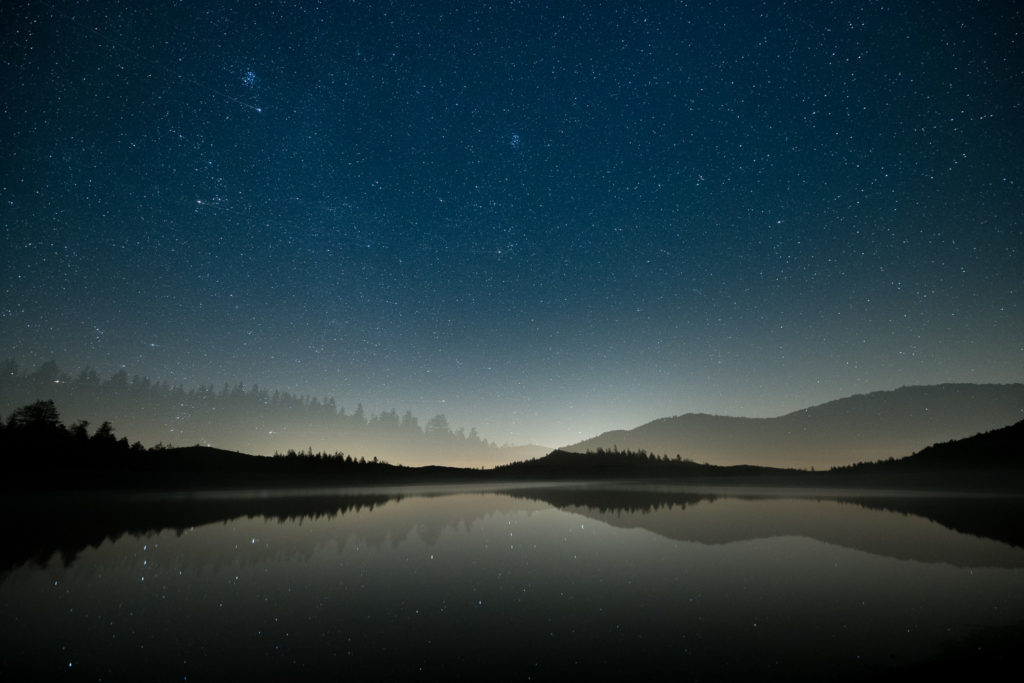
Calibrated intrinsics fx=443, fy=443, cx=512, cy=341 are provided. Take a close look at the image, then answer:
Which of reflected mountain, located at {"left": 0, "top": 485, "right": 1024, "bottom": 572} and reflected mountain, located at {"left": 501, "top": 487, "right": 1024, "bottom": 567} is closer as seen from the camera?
reflected mountain, located at {"left": 501, "top": 487, "right": 1024, "bottom": 567}

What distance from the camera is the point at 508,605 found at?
35.5ft

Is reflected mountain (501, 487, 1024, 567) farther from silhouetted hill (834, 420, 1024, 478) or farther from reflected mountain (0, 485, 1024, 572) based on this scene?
silhouetted hill (834, 420, 1024, 478)

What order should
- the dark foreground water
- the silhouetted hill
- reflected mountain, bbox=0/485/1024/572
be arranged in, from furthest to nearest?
the silhouetted hill, reflected mountain, bbox=0/485/1024/572, the dark foreground water

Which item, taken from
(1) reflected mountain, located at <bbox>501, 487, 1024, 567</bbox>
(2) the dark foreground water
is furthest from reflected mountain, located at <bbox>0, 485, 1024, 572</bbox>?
(2) the dark foreground water

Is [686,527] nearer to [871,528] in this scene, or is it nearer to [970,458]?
[871,528]

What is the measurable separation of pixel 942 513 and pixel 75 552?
46.8 m

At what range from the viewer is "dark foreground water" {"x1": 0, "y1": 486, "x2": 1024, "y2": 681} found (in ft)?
24.6

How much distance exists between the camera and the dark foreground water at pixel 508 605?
7508 mm

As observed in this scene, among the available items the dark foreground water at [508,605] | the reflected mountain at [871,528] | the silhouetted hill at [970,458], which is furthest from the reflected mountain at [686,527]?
the silhouetted hill at [970,458]

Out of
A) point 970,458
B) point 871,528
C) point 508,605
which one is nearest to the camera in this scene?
point 508,605

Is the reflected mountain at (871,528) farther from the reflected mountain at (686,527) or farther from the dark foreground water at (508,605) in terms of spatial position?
the dark foreground water at (508,605)

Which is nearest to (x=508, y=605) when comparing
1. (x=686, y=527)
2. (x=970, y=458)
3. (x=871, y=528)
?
(x=686, y=527)

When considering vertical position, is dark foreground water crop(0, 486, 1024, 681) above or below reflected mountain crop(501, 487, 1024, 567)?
above

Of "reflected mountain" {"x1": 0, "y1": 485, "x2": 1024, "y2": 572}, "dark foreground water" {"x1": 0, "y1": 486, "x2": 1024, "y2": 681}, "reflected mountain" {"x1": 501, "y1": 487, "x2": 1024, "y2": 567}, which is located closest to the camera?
"dark foreground water" {"x1": 0, "y1": 486, "x2": 1024, "y2": 681}
